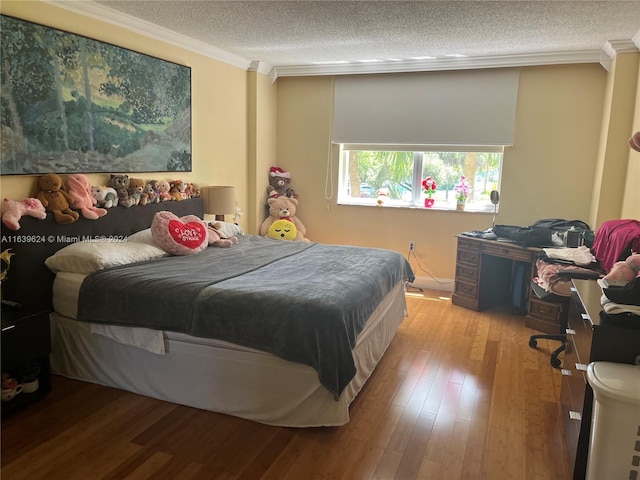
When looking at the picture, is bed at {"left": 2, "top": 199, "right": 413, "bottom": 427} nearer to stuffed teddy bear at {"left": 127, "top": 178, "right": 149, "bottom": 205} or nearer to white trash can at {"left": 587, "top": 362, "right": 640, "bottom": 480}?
stuffed teddy bear at {"left": 127, "top": 178, "right": 149, "bottom": 205}

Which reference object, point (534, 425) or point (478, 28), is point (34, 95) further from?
point (534, 425)

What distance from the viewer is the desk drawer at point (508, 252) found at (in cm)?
412

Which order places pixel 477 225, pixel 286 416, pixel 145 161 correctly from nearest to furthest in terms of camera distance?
1. pixel 286 416
2. pixel 145 161
3. pixel 477 225

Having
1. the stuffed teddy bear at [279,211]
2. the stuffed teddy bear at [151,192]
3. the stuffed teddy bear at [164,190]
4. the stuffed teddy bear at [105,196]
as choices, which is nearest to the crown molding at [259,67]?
the stuffed teddy bear at [279,211]

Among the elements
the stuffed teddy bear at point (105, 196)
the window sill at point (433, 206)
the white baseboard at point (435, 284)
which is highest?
the stuffed teddy bear at point (105, 196)

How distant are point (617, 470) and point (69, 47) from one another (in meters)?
3.70

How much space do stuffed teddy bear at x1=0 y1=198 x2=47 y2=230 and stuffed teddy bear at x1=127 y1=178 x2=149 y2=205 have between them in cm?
76

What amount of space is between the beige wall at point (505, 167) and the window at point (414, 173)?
14 cm

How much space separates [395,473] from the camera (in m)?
2.12

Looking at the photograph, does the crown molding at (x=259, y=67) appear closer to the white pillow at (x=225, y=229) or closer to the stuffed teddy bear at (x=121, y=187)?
the white pillow at (x=225, y=229)

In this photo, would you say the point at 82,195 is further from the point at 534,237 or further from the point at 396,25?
the point at 534,237

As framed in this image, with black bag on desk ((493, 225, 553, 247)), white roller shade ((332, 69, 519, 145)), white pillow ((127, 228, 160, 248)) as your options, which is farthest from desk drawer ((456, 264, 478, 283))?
white pillow ((127, 228, 160, 248))

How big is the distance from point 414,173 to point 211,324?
11.4 ft

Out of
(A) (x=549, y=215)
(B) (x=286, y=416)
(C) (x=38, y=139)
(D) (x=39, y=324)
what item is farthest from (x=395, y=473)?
(A) (x=549, y=215)
